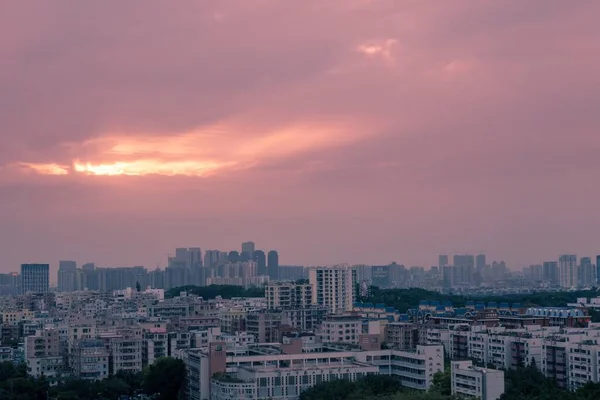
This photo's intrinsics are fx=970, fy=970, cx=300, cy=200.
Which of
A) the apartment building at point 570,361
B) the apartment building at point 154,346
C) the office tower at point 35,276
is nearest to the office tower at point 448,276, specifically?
the office tower at point 35,276

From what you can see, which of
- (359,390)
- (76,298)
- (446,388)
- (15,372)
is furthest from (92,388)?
(76,298)

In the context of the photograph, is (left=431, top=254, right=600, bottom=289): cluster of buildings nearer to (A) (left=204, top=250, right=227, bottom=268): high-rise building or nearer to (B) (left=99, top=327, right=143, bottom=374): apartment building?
(A) (left=204, top=250, right=227, bottom=268): high-rise building

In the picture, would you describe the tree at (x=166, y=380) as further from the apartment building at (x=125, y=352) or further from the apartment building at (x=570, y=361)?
the apartment building at (x=570, y=361)

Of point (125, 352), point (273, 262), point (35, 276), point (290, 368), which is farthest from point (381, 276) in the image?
point (290, 368)

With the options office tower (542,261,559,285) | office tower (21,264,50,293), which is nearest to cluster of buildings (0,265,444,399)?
office tower (21,264,50,293)

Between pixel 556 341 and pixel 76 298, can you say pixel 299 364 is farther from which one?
pixel 76 298

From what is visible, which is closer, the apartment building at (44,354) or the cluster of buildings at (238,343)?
the cluster of buildings at (238,343)
